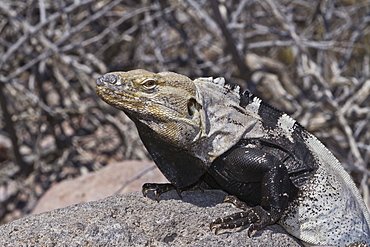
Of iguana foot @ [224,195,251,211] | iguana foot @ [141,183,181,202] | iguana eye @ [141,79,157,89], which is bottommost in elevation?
iguana foot @ [224,195,251,211]

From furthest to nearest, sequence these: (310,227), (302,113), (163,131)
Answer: (302,113) → (310,227) → (163,131)

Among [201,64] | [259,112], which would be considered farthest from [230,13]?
[259,112]

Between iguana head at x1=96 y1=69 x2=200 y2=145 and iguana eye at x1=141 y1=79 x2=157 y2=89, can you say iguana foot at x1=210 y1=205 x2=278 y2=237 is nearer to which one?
iguana head at x1=96 y1=69 x2=200 y2=145

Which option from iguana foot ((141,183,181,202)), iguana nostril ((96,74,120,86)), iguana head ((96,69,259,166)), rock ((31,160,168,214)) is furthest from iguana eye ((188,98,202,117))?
rock ((31,160,168,214))

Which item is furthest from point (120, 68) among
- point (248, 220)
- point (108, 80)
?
point (248, 220)

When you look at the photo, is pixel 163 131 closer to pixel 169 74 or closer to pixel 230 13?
pixel 169 74

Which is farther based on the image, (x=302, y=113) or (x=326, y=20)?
(x=326, y=20)

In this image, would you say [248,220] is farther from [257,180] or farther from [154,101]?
[154,101]
